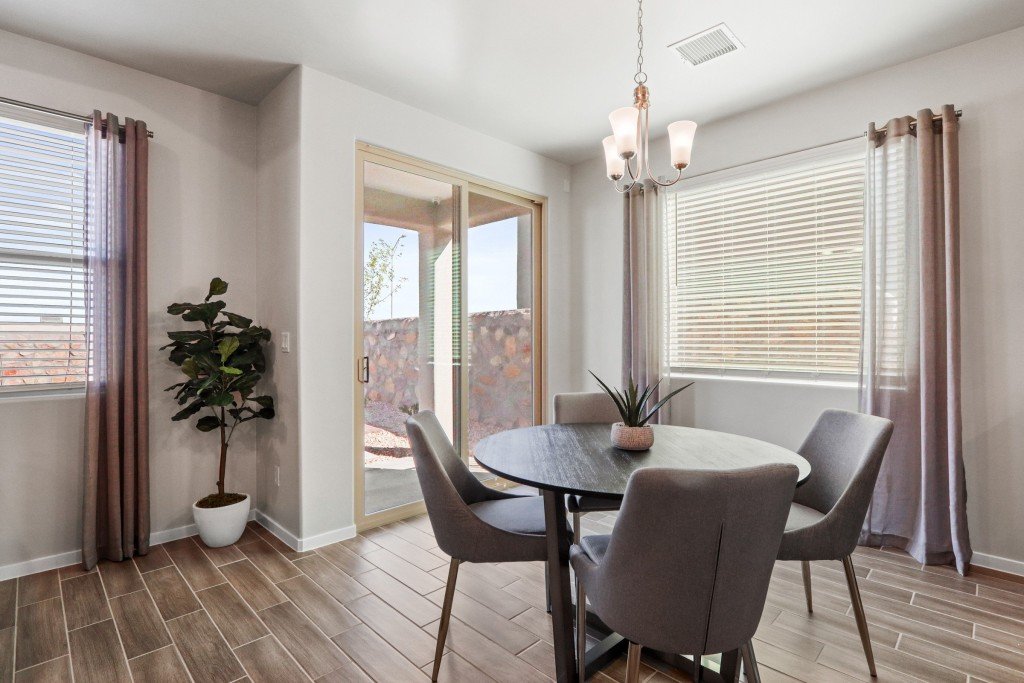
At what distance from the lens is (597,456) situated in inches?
71.8

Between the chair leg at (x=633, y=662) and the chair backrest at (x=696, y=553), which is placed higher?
the chair backrest at (x=696, y=553)

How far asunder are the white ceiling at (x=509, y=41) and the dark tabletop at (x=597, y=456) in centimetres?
196

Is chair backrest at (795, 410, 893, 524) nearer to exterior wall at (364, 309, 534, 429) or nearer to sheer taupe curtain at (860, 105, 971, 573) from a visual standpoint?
sheer taupe curtain at (860, 105, 971, 573)

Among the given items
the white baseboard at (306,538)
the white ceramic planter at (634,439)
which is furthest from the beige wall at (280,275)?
the white ceramic planter at (634,439)

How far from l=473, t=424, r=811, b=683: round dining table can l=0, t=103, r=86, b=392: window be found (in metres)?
2.39

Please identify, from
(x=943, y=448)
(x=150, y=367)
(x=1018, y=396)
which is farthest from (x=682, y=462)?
(x=150, y=367)

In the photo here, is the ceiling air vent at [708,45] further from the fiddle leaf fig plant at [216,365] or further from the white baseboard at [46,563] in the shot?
the white baseboard at [46,563]

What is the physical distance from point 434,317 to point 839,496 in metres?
2.58

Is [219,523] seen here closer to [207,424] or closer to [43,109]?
[207,424]

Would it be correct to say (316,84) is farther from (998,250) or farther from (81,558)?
(998,250)

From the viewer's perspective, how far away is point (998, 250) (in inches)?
102

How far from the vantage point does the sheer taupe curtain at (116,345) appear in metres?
2.64

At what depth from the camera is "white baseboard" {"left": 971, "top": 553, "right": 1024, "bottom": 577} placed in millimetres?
2516

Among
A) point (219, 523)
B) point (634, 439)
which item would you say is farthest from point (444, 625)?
point (219, 523)
